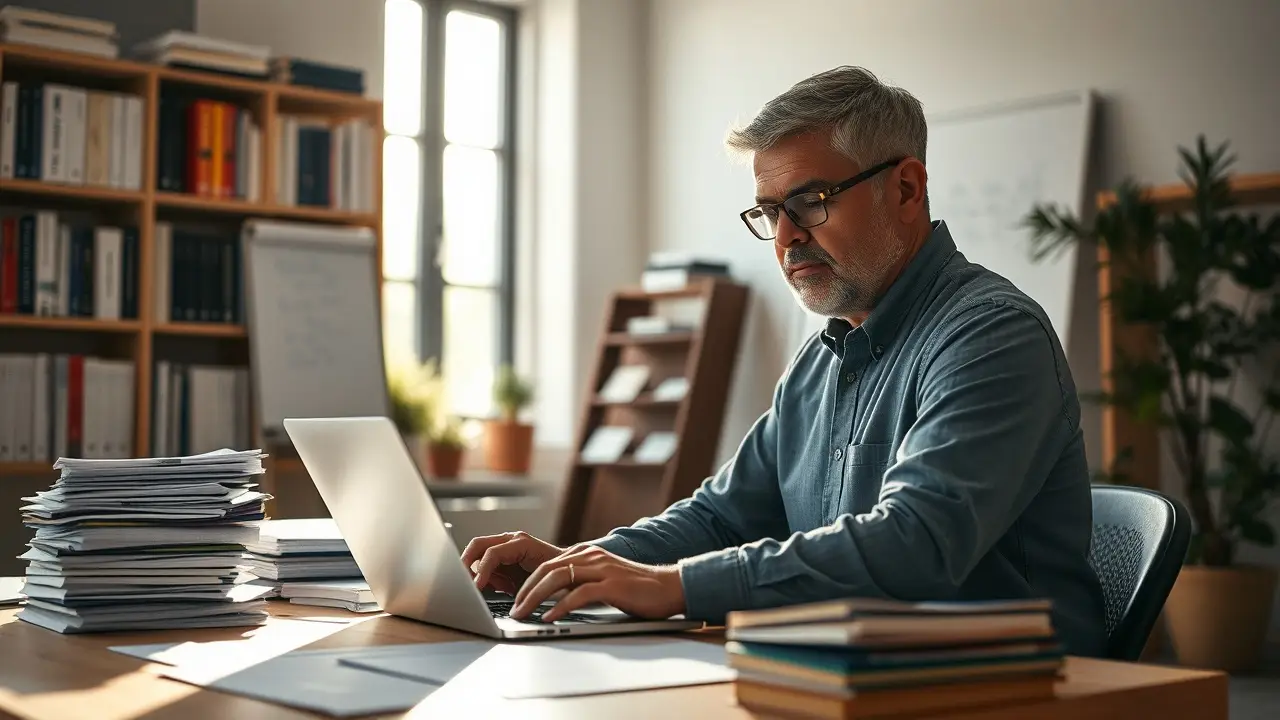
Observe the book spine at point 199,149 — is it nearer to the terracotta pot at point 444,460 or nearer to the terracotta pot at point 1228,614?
the terracotta pot at point 444,460

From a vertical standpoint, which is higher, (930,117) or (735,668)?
(930,117)

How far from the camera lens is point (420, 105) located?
6266 mm

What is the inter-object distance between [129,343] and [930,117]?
3.07m

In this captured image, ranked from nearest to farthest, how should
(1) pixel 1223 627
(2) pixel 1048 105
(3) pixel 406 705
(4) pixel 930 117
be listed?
(3) pixel 406 705 → (1) pixel 1223 627 → (2) pixel 1048 105 → (4) pixel 930 117

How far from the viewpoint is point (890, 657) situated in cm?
93

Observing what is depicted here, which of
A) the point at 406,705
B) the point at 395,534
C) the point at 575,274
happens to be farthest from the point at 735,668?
the point at 575,274

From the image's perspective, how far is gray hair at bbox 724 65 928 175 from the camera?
5.73ft

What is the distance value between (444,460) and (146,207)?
5.70ft

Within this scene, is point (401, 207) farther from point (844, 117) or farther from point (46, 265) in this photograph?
point (844, 117)

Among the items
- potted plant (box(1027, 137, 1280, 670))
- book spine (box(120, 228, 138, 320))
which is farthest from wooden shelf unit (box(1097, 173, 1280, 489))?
book spine (box(120, 228, 138, 320))

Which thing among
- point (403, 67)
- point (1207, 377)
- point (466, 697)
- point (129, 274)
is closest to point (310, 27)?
point (403, 67)

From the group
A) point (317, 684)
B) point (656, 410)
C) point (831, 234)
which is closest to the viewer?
point (317, 684)

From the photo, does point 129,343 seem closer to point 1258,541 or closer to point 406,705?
point 1258,541

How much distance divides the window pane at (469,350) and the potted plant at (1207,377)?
2.81 meters
